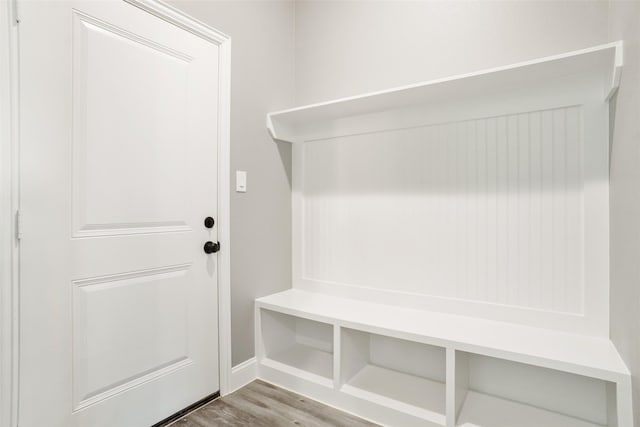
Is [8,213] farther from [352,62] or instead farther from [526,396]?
[526,396]

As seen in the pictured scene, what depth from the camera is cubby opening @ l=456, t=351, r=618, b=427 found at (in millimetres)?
1429

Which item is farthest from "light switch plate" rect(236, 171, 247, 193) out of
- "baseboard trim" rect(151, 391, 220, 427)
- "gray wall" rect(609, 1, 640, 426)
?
"gray wall" rect(609, 1, 640, 426)

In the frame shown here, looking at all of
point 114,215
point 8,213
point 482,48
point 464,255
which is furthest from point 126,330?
point 482,48

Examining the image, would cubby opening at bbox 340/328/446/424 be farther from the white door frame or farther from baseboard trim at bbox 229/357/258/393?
the white door frame

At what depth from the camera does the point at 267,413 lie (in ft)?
5.52

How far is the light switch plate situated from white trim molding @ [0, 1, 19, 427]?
97cm

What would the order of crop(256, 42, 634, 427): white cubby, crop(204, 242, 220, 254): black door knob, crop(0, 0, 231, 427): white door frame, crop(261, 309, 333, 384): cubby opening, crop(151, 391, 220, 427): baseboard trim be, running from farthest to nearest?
1. crop(261, 309, 333, 384): cubby opening
2. crop(204, 242, 220, 254): black door knob
3. crop(151, 391, 220, 427): baseboard trim
4. crop(256, 42, 634, 427): white cubby
5. crop(0, 0, 231, 427): white door frame

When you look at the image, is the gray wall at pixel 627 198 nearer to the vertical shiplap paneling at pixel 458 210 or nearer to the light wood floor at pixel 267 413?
the vertical shiplap paneling at pixel 458 210

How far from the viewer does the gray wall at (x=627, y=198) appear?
1.02m

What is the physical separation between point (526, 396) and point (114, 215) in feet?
6.73

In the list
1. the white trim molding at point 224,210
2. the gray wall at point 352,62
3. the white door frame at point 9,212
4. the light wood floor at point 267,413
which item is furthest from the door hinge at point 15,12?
the light wood floor at point 267,413

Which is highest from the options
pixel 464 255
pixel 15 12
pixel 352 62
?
pixel 352 62

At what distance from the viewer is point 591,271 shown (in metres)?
1.43

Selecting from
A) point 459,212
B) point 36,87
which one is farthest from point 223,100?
point 459,212
